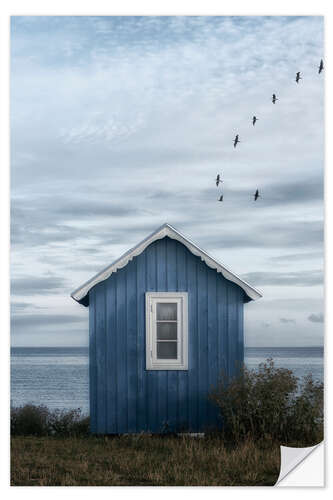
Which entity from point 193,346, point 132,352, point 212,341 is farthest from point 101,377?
point 212,341

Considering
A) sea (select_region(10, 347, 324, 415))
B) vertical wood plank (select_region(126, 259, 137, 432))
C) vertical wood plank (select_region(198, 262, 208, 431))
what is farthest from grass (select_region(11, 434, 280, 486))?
sea (select_region(10, 347, 324, 415))

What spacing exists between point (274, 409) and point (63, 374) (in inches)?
953

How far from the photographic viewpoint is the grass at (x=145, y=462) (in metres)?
8.29

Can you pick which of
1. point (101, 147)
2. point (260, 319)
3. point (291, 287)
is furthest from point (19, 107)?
point (291, 287)

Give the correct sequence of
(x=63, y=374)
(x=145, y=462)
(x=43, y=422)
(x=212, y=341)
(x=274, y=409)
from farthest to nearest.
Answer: (x=63, y=374) < (x=43, y=422) < (x=212, y=341) < (x=274, y=409) < (x=145, y=462)

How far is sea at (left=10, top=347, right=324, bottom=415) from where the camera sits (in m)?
26.5

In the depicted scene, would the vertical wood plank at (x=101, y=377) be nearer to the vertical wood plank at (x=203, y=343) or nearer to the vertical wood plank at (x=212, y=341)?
the vertical wood plank at (x=203, y=343)

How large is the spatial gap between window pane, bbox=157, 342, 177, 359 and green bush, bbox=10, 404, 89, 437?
1.98 metres

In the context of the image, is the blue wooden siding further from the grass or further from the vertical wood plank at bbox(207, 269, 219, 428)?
the grass

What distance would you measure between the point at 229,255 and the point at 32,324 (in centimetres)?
370

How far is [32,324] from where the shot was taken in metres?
10.9

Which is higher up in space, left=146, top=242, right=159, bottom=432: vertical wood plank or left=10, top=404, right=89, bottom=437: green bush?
left=146, top=242, right=159, bottom=432: vertical wood plank

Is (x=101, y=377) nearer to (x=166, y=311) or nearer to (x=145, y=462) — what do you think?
(x=166, y=311)

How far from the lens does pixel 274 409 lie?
Result: 33.0ft
